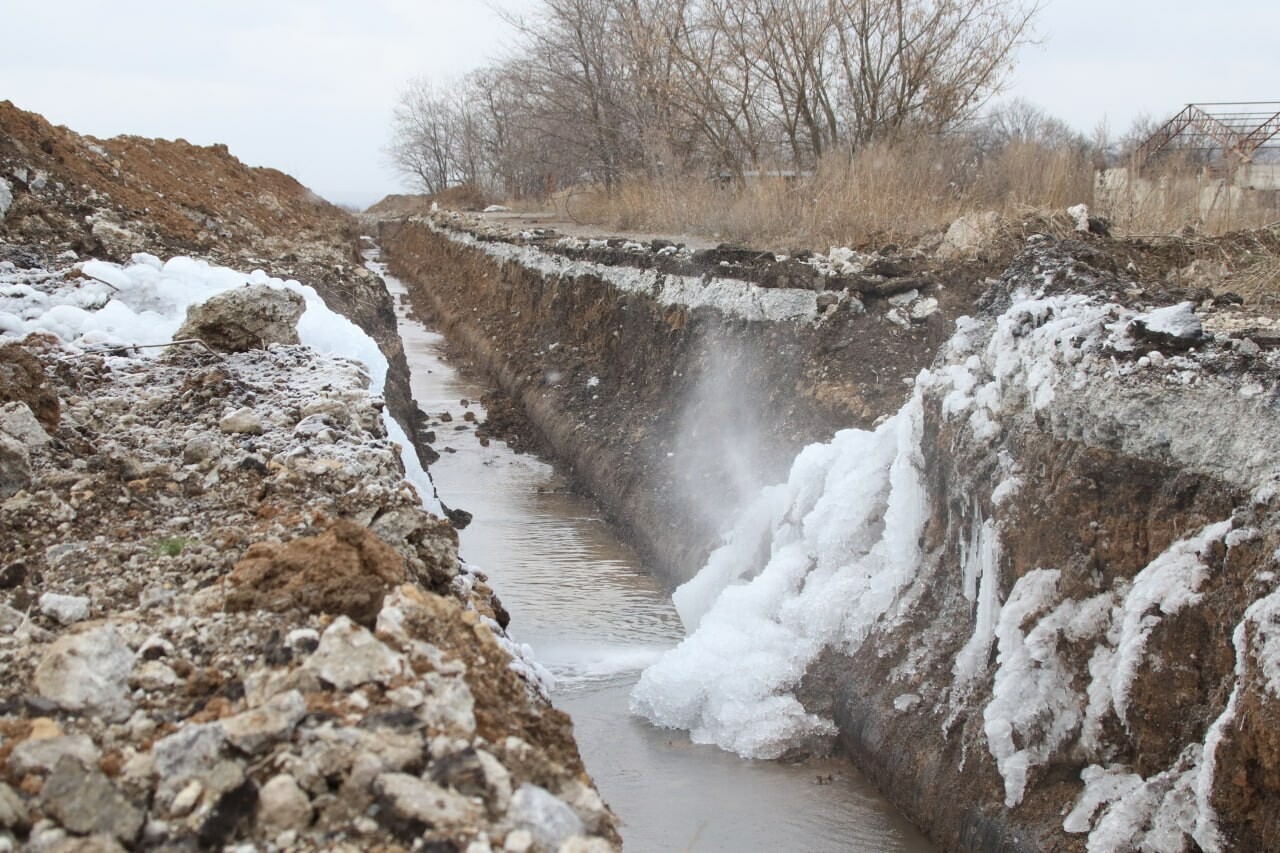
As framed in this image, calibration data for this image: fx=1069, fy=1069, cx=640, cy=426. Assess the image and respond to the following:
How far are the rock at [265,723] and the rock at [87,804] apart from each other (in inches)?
8.2

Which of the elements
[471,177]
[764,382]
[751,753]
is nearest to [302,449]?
[751,753]

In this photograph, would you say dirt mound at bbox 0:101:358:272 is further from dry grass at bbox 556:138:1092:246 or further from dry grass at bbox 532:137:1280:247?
dry grass at bbox 532:137:1280:247

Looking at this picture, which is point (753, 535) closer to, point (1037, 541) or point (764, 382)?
point (764, 382)

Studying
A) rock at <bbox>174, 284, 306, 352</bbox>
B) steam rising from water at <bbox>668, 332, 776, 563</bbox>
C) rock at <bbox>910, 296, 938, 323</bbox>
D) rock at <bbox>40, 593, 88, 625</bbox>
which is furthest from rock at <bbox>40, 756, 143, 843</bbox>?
rock at <bbox>910, 296, 938, 323</bbox>

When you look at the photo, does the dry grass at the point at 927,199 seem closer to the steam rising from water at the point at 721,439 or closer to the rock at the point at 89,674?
the steam rising from water at the point at 721,439

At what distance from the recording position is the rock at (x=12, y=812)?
1837mm

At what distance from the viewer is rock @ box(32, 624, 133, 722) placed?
2.20m

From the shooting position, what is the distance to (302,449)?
387cm

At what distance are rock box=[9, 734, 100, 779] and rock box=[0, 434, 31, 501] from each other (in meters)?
1.61

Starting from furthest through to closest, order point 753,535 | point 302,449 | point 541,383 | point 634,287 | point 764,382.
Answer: point 541,383 → point 634,287 → point 764,382 → point 753,535 → point 302,449

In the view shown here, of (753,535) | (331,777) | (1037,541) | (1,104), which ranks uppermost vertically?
(1,104)

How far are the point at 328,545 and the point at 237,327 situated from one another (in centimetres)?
319

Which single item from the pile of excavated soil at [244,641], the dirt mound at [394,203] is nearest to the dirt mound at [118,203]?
the pile of excavated soil at [244,641]

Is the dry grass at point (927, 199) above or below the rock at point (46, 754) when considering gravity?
above
